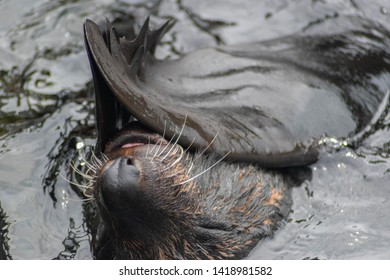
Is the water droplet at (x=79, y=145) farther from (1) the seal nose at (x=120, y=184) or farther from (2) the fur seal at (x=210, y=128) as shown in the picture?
(1) the seal nose at (x=120, y=184)

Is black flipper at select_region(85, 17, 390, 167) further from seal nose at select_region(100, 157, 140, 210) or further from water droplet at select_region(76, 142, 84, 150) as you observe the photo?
water droplet at select_region(76, 142, 84, 150)

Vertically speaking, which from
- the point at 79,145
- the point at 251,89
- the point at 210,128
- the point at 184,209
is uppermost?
the point at 210,128

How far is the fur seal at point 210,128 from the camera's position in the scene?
16.1ft

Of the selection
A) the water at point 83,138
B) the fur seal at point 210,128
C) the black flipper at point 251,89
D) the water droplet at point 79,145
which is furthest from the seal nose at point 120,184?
the water droplet at point 79,145

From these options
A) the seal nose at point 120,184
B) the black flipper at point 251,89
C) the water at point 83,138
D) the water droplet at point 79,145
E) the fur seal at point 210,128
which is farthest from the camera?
the water droplet at point 79,145

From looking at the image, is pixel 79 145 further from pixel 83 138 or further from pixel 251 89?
pixel 251 89

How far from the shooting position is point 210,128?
17.2 ft

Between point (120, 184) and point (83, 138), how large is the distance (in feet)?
5.51

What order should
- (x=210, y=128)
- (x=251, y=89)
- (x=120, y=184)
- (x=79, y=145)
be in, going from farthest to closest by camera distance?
1. (x=79, y=145)
2. (x=251, y=89)
3. (x=210, y=128)
4. (x=120, y=184)

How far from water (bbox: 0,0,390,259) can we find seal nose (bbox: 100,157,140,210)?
95cm

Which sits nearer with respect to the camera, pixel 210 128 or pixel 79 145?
pixel 210 128

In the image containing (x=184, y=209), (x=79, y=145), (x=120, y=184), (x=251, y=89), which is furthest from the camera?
(x=79, y=145)

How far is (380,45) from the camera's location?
6.57 metres

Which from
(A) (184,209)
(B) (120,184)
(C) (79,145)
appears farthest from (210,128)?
(C) (79,145)
